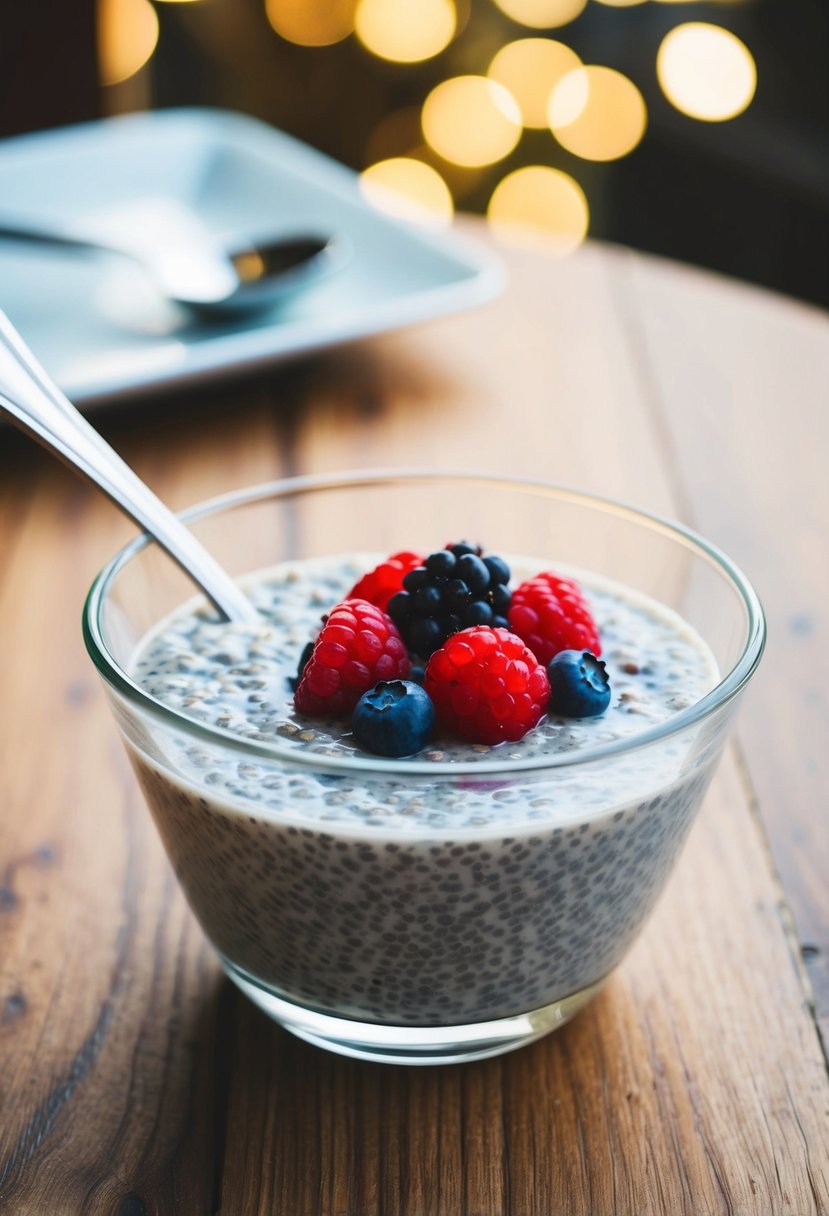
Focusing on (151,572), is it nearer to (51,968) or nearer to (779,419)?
(51,968)

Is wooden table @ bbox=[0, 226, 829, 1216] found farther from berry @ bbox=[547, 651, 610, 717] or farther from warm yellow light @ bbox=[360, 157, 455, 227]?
warm yellow light @ bbox=[360, 157, 455, 227]

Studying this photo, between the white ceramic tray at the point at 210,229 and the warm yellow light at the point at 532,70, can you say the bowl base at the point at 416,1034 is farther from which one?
the warm yellow light at the point at 532,70

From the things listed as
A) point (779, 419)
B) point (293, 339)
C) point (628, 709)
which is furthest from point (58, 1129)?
point (779, 419)

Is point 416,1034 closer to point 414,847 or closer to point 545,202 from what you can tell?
point 414,847

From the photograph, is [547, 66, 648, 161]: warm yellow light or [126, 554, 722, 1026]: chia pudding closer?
[126, 554, 722, 1026]: chia pudding

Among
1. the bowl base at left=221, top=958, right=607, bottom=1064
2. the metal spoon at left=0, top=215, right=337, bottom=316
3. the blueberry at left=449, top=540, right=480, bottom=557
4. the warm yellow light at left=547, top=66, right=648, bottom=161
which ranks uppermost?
the blueberry at left=449, top=540, right=480, bottom=557

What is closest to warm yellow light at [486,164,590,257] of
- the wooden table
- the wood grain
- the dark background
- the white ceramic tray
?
the dark background
